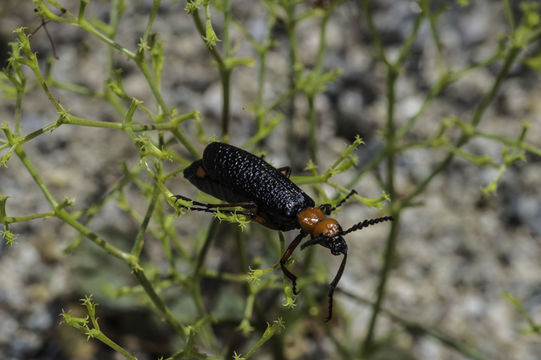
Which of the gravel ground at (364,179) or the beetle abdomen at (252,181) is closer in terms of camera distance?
the beetle abdomen at (252,181)

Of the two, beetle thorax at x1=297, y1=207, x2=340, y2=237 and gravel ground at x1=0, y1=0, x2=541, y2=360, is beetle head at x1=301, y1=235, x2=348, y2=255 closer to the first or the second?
beetle thorax at x1=297, y1=207, x2=340, y2=237

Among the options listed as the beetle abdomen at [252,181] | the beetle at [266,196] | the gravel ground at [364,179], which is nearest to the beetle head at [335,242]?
the beetle at [266,196]

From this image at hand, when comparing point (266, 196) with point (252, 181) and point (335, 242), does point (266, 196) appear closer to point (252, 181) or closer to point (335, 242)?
point (252, 181)

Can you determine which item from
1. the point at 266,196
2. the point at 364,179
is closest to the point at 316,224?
the point at 266,196

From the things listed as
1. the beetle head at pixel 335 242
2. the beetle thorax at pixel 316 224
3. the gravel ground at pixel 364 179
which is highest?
the gravel ground at pixel 364 179

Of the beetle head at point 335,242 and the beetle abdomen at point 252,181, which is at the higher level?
the beetle abdomen at point 252,181

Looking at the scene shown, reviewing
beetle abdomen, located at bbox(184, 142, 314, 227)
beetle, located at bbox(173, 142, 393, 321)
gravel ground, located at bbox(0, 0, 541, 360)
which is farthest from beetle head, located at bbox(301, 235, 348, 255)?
gravel ground, located at bbox(0, 0, 541, 360)

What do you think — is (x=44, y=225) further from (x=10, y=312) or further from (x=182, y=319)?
(x=182, y=319)

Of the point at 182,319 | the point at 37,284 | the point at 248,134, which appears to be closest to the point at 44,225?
the point at 37,284

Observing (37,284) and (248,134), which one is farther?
(248,134)

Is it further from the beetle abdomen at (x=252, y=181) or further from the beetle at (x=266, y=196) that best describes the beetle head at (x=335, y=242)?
the beetle abdomen at (x=252, y=181)
